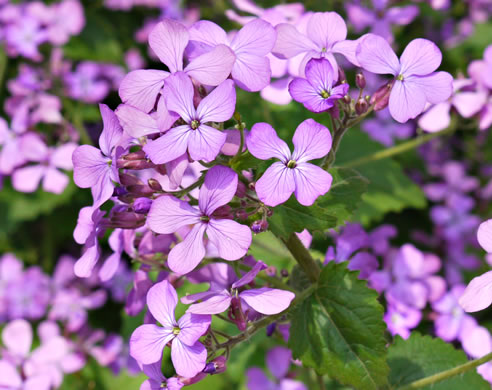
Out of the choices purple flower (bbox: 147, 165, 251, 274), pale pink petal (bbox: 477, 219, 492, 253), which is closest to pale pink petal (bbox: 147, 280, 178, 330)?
purple flower (bbox: 147, 165, 251, 274)

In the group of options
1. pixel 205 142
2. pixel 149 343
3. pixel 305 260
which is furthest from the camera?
pixel 305 260

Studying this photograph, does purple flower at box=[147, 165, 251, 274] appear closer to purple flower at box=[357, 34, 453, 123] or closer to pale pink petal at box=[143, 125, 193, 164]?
pale pink petal at box=[143, 125, 193, 164]

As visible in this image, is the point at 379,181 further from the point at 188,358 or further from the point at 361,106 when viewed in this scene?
the point at 188,358

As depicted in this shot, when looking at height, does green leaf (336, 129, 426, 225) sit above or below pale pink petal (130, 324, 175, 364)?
below

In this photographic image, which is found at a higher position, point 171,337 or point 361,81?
point 361,81

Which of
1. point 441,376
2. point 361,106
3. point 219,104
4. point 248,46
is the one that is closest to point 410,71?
point 361,106

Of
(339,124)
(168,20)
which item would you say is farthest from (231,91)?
(339,124)
